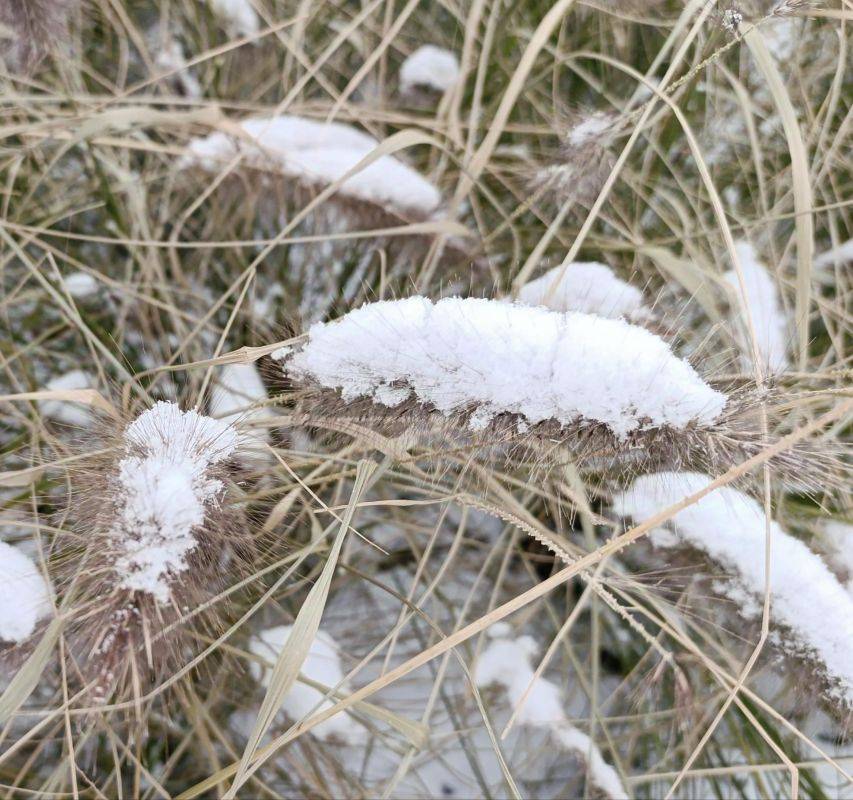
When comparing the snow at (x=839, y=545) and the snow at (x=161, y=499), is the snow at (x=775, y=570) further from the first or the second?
the snow at (x=161, y=499)

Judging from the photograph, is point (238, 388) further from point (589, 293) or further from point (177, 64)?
point (177, 64)

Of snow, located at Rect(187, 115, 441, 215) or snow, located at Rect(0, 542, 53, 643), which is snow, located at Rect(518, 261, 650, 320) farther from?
snow, located at Rect(0, 542, 53, 643)

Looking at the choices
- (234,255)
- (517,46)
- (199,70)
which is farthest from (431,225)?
(199,70)

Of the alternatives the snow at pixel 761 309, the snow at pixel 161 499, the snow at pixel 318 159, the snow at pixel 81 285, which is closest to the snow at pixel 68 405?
the snow at pixel 81 285

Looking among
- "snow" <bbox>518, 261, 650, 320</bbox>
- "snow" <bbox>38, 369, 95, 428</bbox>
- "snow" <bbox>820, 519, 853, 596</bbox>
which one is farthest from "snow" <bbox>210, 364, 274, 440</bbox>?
"snow" <bbox>820, 519, 853, 596</bbox>

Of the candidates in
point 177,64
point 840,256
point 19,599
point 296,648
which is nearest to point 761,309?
point 840,256

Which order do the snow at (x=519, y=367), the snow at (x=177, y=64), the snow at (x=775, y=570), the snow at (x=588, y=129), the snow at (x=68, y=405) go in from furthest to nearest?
the snow at (x=177, y=64), the snow at (x=68, y=405), the snow at (x=588, y=129), the snow at (x=775, y=570), the snow at (x=519, y=367)
